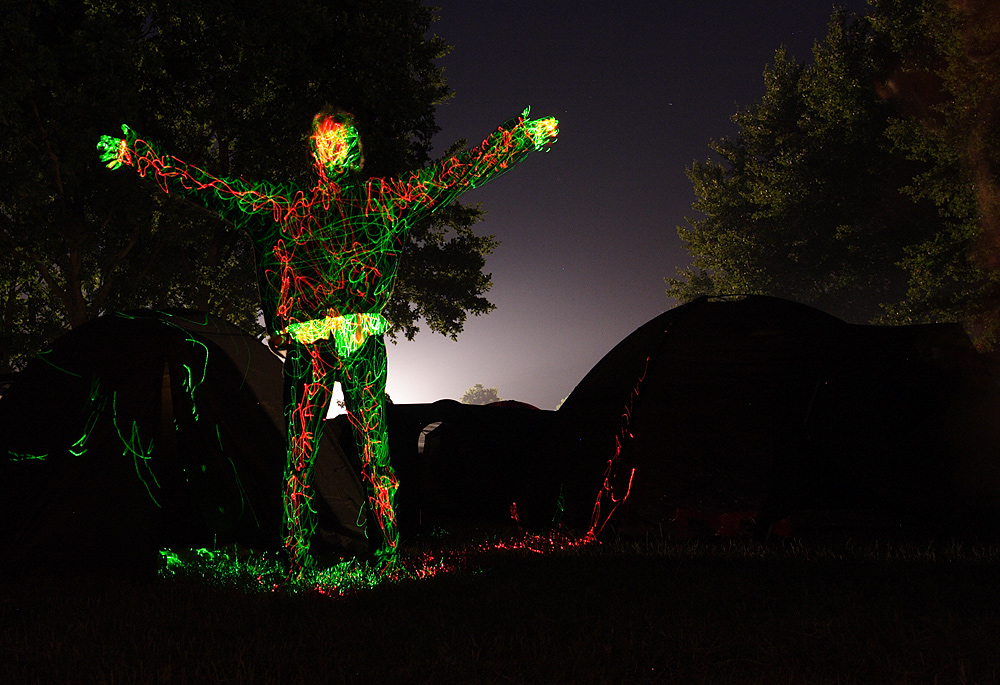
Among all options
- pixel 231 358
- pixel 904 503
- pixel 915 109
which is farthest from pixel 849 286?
pixel 231 358

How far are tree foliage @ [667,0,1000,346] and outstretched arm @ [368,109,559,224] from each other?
1740cm

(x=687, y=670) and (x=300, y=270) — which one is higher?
(x=300, y=270)

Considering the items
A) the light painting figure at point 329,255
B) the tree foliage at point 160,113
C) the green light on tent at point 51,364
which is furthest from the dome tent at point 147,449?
the tree foliage at point 160,113

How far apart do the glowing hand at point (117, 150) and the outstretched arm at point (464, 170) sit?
146 centimetres

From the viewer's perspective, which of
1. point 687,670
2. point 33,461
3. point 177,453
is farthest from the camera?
point 177,453

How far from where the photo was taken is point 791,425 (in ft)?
18.4

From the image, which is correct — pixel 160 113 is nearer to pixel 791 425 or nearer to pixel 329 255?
pixel 329 255

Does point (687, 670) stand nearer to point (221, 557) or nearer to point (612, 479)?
point (612, 479)

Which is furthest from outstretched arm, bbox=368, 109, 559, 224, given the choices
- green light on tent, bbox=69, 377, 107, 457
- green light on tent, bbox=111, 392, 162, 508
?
green light on tent, bbox=69, 377, 107, 457

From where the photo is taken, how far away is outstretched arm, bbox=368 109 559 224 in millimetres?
4395

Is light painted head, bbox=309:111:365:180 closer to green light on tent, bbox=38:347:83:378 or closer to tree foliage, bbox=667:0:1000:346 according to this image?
green light on tent, bbox=38:347:83:378

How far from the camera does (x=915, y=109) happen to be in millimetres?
21547

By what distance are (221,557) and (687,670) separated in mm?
4209

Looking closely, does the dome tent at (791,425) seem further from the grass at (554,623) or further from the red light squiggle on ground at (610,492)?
the grass at (554,623)
